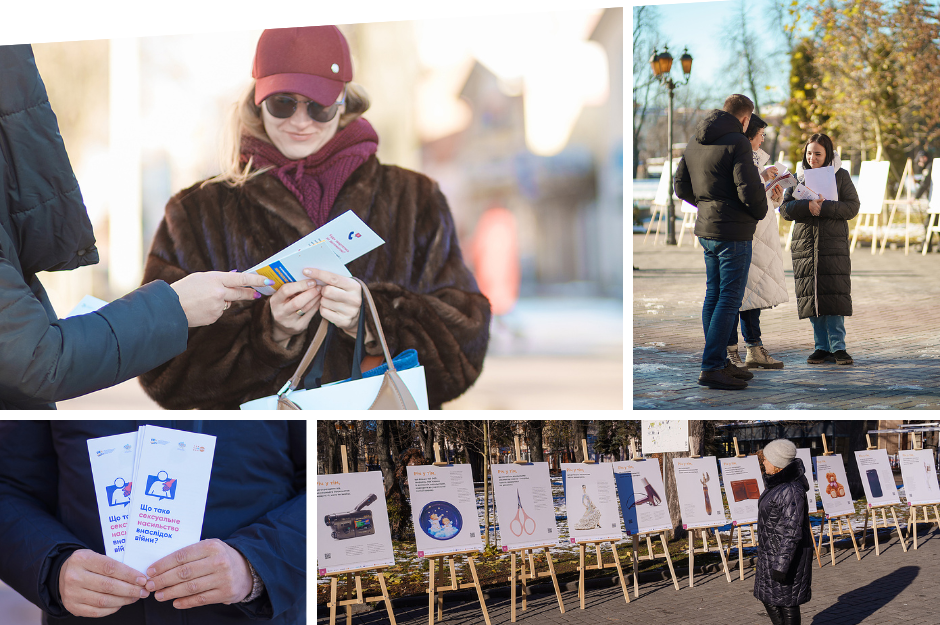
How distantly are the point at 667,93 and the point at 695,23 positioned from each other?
0.32m

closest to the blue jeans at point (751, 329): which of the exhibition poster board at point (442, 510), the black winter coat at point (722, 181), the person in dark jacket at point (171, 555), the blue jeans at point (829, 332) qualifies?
the blue jeans at point (829, 332)

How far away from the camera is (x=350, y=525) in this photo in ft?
11.2

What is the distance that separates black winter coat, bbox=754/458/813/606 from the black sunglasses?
2608mm

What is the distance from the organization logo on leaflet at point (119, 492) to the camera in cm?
192

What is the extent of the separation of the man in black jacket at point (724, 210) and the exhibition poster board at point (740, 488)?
1266 millimetres

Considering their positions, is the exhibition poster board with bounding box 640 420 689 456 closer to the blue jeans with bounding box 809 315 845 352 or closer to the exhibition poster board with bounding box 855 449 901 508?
the exhibition poster board with bounding box 855 449 901 508

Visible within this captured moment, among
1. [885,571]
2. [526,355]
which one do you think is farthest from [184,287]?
[885,571]

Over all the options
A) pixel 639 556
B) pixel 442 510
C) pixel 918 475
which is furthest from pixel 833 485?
pixel 442 510

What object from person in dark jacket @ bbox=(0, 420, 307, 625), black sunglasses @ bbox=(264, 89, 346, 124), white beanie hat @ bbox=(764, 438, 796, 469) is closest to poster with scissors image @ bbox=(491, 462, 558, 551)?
white beanie hat @ bbox=(764, 438, 796, 469)

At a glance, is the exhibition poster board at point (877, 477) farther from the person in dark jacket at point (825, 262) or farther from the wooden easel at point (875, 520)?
the person in dark jacket at point (825, 262)

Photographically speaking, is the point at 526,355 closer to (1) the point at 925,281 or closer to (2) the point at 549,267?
(2) the point at 549,267

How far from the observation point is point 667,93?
3398mm

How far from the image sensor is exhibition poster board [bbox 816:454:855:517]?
4891 mm

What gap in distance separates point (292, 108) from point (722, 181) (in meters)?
1.98
